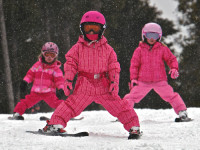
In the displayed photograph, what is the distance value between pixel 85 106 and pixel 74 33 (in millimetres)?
12248

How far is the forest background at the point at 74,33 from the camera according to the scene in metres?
14.8

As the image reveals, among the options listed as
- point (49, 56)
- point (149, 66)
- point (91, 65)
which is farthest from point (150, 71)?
point (91, 65)

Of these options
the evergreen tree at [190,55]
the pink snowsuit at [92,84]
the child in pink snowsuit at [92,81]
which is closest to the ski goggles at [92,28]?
the child in pink snowsuit at [92,81]

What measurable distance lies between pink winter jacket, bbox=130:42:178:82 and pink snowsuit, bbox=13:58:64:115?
4.69ft

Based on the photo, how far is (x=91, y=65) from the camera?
398 cm

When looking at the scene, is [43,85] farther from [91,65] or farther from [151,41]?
[91,65]

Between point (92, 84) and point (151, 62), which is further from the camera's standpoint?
point (151, 62)

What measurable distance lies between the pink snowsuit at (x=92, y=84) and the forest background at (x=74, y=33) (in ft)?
31.2

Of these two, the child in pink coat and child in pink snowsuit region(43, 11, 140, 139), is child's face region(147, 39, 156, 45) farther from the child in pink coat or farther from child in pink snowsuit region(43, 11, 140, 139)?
child in pink snowsuit region(43, 11, 140, 139)

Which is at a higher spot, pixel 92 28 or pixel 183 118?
pixel 92 28

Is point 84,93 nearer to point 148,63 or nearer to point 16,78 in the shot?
point 148,63

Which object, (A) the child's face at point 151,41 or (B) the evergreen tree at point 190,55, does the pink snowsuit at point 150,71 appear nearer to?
(A) the child's face at point 151,41

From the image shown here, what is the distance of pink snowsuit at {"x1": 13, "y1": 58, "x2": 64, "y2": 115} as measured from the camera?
6336mm

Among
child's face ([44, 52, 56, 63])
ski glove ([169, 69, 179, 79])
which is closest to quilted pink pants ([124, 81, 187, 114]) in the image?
ski glove ([169, 69, 179, 79])
